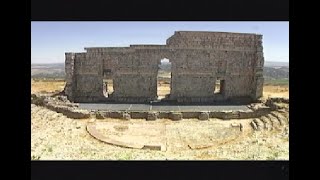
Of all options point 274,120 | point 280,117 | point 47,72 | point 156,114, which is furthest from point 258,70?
point 47,72

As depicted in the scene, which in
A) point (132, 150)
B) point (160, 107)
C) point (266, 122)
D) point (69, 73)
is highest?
point (69, 73)

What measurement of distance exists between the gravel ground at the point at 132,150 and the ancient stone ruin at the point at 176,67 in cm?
689

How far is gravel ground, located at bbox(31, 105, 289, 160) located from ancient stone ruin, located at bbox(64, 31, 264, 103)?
271 inches

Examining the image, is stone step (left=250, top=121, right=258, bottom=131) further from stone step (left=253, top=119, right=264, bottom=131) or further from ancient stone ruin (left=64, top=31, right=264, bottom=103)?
ancient stone ruin (left=64, top=31, right=264, bottom=103)

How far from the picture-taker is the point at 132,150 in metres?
13.4

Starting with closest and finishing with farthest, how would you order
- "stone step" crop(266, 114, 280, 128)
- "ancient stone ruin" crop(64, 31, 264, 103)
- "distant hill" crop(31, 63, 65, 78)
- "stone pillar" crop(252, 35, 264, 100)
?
"stone step" crop(266, 114, 280, 128) < "ancient stone ruin" crop(64, 31, 264, 103) < "stone pillar" crop(252, 35, 264, 100) < "distant hill" crop(31, 63, 65, 78)

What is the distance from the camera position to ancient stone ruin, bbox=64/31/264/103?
22453 millimetres

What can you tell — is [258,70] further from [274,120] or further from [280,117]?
[274,120]

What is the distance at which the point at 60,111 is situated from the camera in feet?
63.4

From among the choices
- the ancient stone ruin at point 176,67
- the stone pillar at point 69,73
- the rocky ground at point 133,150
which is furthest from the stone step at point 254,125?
the stone pillar at point 69,73

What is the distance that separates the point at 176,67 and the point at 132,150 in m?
10.0

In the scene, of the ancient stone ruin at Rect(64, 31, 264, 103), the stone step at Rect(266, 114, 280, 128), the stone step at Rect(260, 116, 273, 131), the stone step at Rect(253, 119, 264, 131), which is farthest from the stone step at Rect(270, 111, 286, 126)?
the ancient stone ruin at Rect(64, 31, 264, 103)

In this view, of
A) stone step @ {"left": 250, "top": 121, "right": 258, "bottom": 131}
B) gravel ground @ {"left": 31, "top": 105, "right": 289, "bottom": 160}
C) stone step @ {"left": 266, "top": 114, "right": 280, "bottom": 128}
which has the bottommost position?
gravel ground @ {"left": 31, "top": 105, "right": 289, "bottom": 160}
